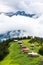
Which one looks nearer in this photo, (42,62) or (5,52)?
(42,62)

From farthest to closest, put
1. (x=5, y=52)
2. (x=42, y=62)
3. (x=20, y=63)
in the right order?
(x=5, y=52) < (x=20, y=63) < (x=42, y=62)

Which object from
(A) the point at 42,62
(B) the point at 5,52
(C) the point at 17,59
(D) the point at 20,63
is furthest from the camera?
(B) the point at 5,52

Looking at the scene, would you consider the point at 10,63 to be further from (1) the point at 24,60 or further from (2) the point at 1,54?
(2) the point at 1,54

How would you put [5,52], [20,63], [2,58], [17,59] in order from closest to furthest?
[20,63], [17,59], [2,58], [5,52]

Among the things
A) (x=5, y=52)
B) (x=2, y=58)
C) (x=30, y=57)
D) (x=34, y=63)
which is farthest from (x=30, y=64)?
(x=5, y=52)

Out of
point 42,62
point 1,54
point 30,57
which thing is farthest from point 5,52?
point 42,62

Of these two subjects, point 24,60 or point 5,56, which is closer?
point 24,60

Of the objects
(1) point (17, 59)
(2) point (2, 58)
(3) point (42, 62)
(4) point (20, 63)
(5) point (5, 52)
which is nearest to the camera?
(3) point (42, 62)

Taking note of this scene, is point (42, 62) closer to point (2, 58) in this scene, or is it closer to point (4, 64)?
point (4, 64)
